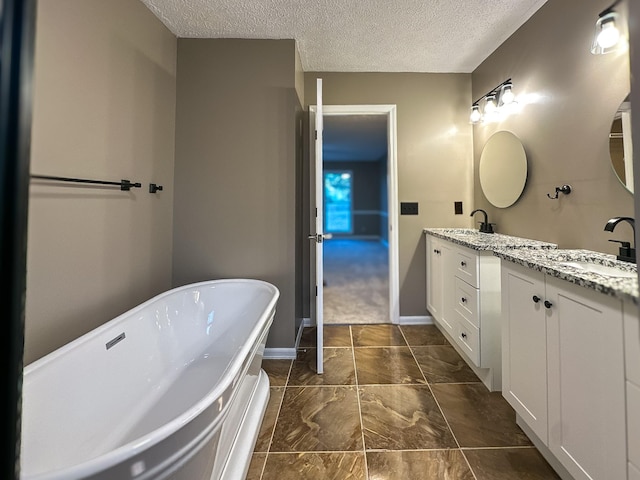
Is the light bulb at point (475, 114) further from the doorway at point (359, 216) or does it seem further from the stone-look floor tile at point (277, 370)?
the stone-look floor tile at point (277, 370)

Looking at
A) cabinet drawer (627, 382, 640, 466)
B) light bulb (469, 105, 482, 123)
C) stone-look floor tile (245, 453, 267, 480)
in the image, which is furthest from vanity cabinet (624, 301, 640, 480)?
light bulb (469, 105, 482, 123)

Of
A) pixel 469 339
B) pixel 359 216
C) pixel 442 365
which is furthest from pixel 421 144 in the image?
pixel 359 216

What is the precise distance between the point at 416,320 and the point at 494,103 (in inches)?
77.4

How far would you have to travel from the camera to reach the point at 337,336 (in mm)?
2578

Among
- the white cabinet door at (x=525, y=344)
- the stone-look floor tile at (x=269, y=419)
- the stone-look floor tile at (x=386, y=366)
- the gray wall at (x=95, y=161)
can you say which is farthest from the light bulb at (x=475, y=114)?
the stone-look floor tile at (x=269, y=419)

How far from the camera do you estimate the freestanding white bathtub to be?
2.32 ft

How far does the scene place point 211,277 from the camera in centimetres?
226

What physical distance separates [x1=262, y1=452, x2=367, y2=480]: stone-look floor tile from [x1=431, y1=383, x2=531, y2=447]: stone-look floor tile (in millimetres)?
525

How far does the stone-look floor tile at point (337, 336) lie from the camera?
2.44 m

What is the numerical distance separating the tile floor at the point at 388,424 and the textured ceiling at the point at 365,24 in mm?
2397

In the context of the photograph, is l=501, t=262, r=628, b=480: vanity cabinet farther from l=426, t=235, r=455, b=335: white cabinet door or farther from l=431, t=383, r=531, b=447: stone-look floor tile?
l=426, t=235, r=455, b=335: white cabinet door

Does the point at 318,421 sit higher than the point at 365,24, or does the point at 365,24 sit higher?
the point at 365,24

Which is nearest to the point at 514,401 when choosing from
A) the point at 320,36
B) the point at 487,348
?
the point at 487,348

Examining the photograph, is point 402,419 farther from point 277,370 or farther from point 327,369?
point 277,370
